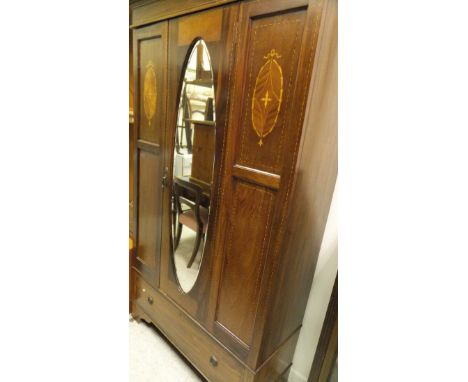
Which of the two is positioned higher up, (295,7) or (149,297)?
(295,7)

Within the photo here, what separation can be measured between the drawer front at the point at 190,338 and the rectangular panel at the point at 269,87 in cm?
88

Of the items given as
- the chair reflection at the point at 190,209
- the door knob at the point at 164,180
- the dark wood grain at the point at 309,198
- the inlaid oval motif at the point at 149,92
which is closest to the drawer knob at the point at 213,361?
the dark wood grain at the point at 309,198

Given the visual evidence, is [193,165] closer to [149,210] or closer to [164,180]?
[164,180]

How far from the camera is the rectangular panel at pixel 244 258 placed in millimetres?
881

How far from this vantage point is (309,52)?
672mm

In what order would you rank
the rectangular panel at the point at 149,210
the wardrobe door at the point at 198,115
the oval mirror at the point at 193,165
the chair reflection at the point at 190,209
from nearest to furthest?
the wardrobe door at the point at 198,115, the oval mirror at the point at 193,165, the chair reflection at the point at 190,209, the rectangular panel at the point at 149,210

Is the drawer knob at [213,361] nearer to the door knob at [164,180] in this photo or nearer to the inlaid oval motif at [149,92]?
the door knob at [164,180]

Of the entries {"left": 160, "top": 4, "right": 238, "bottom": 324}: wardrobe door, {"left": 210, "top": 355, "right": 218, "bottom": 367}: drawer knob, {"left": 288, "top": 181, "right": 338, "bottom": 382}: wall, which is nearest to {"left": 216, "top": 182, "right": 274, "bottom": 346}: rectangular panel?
{"left": 160, "top": 4, "right": 238, "bottom": 324}: wardrobe door

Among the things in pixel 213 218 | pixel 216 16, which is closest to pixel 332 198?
pixel 213 218

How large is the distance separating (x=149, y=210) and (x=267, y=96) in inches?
37.9
